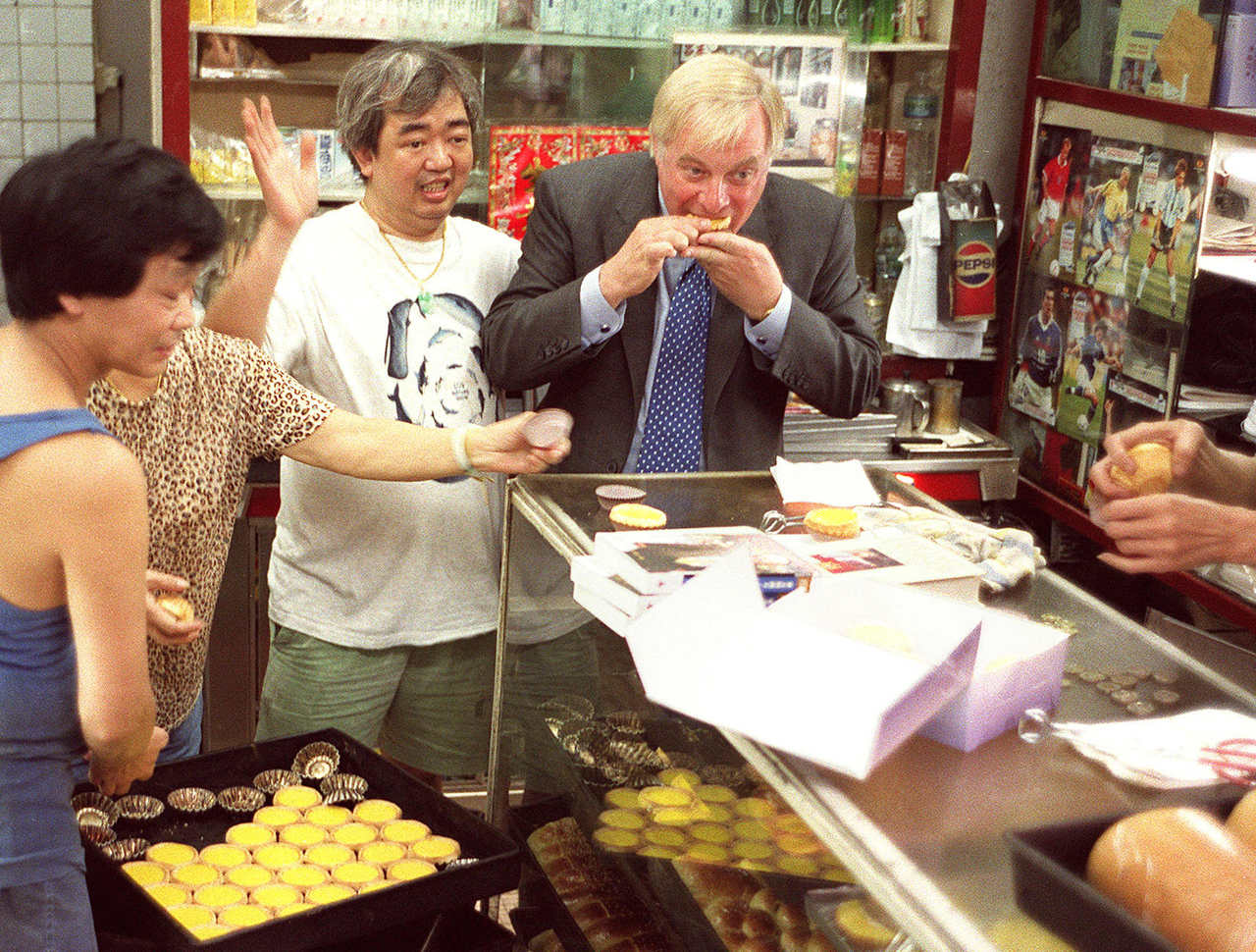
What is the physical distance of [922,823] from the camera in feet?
4.82

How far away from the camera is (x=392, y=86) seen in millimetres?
2730

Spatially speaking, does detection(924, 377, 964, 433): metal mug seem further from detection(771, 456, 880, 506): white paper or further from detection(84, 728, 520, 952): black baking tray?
detection(84, 728, 520, 952): black baking tray

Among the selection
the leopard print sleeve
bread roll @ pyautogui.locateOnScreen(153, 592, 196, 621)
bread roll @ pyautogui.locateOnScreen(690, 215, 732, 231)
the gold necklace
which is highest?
bread roll @ pyautogui.locateOnScreen(690, 215, 732, 231)

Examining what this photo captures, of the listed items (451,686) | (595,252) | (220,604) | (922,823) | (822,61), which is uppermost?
(822,61)

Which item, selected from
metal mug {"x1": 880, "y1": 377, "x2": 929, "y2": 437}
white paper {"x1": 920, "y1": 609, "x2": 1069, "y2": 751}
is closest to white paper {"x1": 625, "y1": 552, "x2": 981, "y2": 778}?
white paper {"x1": 920, "y1": 609, "x2": 1069, "y2": 751}

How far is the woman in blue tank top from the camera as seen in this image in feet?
5.43

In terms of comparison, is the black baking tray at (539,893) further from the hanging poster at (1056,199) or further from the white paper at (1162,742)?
the hanging poster at (1056,199)

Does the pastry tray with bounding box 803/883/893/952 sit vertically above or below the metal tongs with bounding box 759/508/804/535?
below

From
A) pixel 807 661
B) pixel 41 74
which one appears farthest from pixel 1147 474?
pixel 41 74

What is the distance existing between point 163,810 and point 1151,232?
A: 3.24 metres

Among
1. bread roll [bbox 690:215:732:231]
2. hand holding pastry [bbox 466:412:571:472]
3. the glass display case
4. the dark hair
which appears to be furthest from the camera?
bread roll [bbox 690:215:732:231]

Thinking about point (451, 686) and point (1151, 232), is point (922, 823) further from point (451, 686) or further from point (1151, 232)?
point (1151, 232)

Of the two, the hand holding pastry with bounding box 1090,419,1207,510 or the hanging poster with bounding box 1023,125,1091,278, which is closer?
the hand holding pastry with bounding box 1090,419,1207,510

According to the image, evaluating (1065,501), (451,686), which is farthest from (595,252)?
(1065,501)
